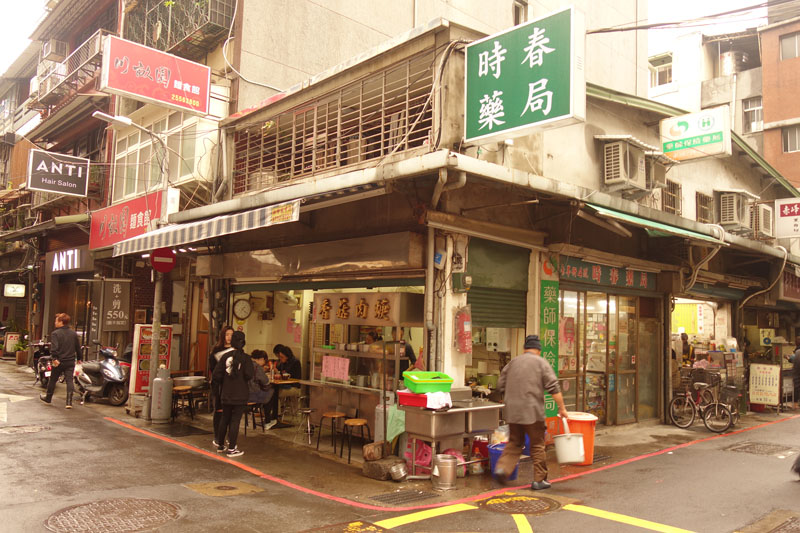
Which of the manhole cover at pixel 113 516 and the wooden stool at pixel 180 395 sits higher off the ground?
the wooden stool at pixel 180 395

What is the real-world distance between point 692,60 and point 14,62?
35.9m

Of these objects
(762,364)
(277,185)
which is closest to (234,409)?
(277,185)

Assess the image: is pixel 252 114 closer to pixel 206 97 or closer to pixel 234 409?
pixel 206 97

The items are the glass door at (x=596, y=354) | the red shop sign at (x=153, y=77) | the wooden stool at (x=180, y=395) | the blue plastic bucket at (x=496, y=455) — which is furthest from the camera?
the glass door at (x=596, y=354)

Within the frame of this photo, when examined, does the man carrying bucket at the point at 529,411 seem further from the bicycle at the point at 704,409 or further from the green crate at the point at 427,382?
the bicycle at the point at 704,409

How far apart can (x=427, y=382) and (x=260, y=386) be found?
382 cm

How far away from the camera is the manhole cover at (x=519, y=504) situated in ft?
22.1

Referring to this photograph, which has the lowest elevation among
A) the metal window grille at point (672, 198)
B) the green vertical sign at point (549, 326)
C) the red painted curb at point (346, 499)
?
the red painted curb at point (346, 499)

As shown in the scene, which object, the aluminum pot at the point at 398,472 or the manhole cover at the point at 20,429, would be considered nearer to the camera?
the aluminum pot at the point at 398,472

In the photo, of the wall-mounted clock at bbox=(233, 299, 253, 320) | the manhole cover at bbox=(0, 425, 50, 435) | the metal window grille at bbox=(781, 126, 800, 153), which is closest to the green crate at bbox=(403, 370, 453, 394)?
the wall-mounted clock at bbox=(233, 299, 253, 320)

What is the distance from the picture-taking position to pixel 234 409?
9.45 metres

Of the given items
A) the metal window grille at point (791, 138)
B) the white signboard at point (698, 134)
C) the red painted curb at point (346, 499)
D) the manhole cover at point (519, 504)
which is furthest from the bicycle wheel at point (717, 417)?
the metal window grille at point (791, 138)

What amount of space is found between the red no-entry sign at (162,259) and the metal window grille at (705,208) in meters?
13.3

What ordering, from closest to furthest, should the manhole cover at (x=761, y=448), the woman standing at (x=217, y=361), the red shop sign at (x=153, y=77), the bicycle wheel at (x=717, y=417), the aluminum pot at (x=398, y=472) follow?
the aluminum pot at (x=398, y=472) → the woman standing at (x=217, y=361) → the manhole cover at (x=761, y=448) → the red shop sign at (x=153, y=77) → the bicycle wheel at (x=717, y=417)
